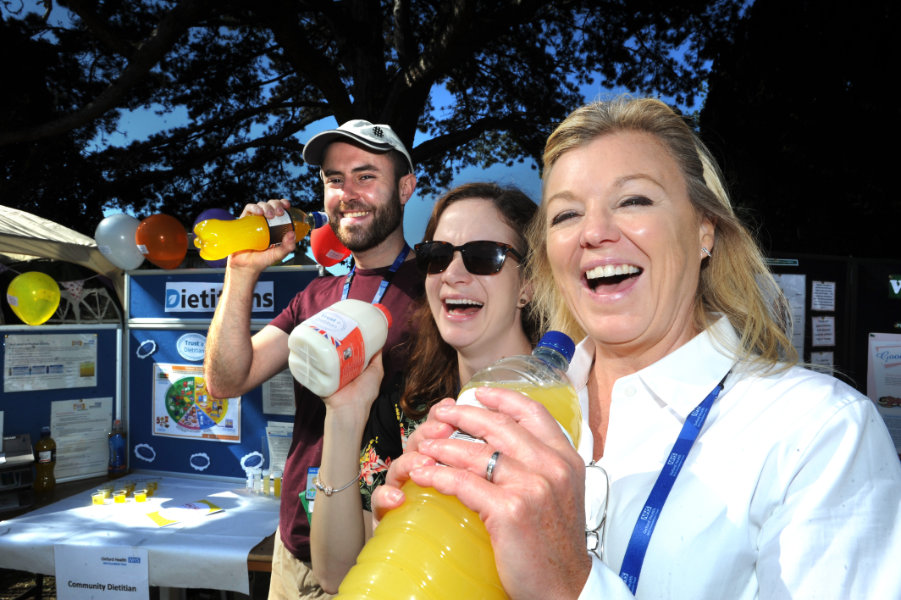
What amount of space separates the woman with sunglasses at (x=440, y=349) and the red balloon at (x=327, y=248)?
2.20 m

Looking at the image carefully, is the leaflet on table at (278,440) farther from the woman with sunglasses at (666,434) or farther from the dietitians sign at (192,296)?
the woman with sunglasses at (666,434)

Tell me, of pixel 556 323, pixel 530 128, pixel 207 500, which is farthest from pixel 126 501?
pixel 530 128

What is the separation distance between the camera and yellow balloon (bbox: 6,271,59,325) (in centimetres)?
420

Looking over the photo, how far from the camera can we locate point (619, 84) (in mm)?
9898

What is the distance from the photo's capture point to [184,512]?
11.7 ft

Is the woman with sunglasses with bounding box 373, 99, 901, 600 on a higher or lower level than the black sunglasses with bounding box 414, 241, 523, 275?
lower

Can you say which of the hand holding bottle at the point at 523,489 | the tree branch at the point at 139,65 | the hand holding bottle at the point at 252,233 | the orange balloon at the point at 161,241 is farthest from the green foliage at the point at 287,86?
the hand holding bottle at the point at 523,489

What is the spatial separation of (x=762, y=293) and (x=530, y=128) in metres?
9.76

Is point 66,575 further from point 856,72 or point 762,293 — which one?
point 856,72

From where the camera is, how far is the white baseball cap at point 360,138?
265 centimetres

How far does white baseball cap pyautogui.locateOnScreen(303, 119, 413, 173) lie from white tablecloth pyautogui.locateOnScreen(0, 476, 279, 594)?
7.39 ft

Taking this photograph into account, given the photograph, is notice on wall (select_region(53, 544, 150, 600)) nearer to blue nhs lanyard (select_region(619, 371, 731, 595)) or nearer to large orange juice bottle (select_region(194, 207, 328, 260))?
Answer: large orange juice bottle (select_region(194, 207, 328, 260))

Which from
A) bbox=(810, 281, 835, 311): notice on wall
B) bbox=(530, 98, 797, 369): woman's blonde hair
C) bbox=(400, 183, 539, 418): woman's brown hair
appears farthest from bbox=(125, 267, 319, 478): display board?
bbox=(810, 281, 835, 311): notice on wall

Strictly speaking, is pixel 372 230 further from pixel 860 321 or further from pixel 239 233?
pixel 860 321
